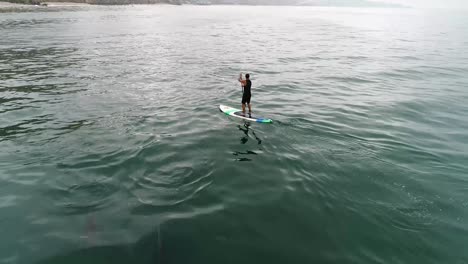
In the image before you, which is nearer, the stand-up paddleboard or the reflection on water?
the reflection on water

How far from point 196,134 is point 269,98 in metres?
10.3

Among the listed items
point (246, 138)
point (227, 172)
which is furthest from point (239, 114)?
point (227, 172)

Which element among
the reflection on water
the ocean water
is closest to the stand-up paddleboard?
the reflection on water

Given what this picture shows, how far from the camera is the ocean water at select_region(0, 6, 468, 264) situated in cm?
941

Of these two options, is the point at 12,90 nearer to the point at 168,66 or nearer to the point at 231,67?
the point at 168,66

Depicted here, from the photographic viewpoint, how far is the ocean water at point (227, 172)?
9406 mm

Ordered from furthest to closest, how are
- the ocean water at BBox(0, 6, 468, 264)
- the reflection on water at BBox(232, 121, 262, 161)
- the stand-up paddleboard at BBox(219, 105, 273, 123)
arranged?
the stand-up paddleboard at BBox(219, 105, 273, 123), the reflection on water at BBox(232, 121, 262, 161), the ocean water at BBox(0, 6, 468, 264)

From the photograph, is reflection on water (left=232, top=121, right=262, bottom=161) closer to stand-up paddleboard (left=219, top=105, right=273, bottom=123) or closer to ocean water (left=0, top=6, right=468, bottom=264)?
ocean water (left=0, top=6, right=468, bottom=264)

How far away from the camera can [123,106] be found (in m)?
21.9

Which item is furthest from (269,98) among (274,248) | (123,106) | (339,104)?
(274,248)

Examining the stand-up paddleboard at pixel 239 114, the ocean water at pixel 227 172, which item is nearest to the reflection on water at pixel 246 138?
the ocean water at pixel 227 172

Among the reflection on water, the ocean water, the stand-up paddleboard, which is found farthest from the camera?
the stand-up paddleboard

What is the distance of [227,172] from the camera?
13633 mm

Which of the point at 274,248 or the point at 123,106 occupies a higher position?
the point at 123,106
